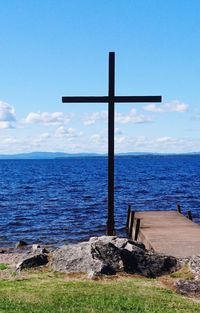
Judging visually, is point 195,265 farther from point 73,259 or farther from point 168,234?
point 168,234

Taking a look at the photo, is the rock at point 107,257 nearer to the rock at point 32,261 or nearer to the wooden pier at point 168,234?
the rock at point 32,261

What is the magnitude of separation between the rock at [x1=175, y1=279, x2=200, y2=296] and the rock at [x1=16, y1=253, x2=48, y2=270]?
3.62 meters

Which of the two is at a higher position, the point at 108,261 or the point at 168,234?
the point at 108,261

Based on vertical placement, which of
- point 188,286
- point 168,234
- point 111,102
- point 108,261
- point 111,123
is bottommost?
point 168,234

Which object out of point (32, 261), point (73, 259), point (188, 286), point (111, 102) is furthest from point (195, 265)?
point (111, 102)

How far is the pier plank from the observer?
52.8 feet

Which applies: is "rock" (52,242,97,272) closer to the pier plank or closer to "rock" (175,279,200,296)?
"rock" (175,279,200,296)

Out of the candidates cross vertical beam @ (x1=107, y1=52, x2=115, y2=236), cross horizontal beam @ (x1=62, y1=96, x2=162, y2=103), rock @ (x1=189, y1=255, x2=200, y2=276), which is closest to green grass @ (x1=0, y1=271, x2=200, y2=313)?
rock @ (x1=189, y1=255, x2=200, y2=276)

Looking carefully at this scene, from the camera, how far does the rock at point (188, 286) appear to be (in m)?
10.4

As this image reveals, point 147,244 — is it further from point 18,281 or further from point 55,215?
point 55,215

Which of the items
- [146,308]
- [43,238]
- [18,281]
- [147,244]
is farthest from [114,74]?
[43,238]

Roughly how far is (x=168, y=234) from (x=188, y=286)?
29.9 ft

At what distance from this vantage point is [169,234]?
19.8 metres

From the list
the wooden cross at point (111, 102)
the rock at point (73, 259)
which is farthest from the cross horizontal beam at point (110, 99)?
the rock at point (73, 259)
